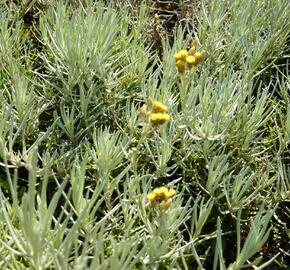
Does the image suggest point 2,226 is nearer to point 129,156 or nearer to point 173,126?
point 129,156

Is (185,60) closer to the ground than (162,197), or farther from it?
farther from it

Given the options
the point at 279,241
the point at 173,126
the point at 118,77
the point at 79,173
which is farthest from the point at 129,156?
the point at 279,241

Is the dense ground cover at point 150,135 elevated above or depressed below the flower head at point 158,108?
below

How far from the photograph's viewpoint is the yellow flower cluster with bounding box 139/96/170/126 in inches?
55.5

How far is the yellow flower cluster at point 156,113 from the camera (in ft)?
4.63

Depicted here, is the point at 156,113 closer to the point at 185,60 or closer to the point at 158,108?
the point at 158,108

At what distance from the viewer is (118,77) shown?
1987mm

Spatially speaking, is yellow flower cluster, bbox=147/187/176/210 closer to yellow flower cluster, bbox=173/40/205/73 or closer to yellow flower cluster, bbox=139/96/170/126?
yellow flower cluster, bbox=139/96/170/126

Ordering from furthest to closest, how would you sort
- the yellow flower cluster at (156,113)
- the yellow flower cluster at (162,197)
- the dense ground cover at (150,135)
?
the dense ground cover at (150,135) → the yellow flower cluster at (156,113) → the yellow flower cluster at (162,197)

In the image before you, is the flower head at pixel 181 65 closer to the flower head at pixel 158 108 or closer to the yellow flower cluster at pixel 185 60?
the yellow flower cluster at pixel 185 60

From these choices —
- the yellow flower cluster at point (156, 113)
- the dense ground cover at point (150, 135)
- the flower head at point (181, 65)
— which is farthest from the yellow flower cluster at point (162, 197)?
the flower head at point (181, 65)

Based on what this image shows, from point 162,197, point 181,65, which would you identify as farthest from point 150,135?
point 162,197

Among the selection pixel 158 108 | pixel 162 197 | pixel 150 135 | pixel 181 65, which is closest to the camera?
pixel 162 197

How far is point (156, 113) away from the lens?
1.44 metres
